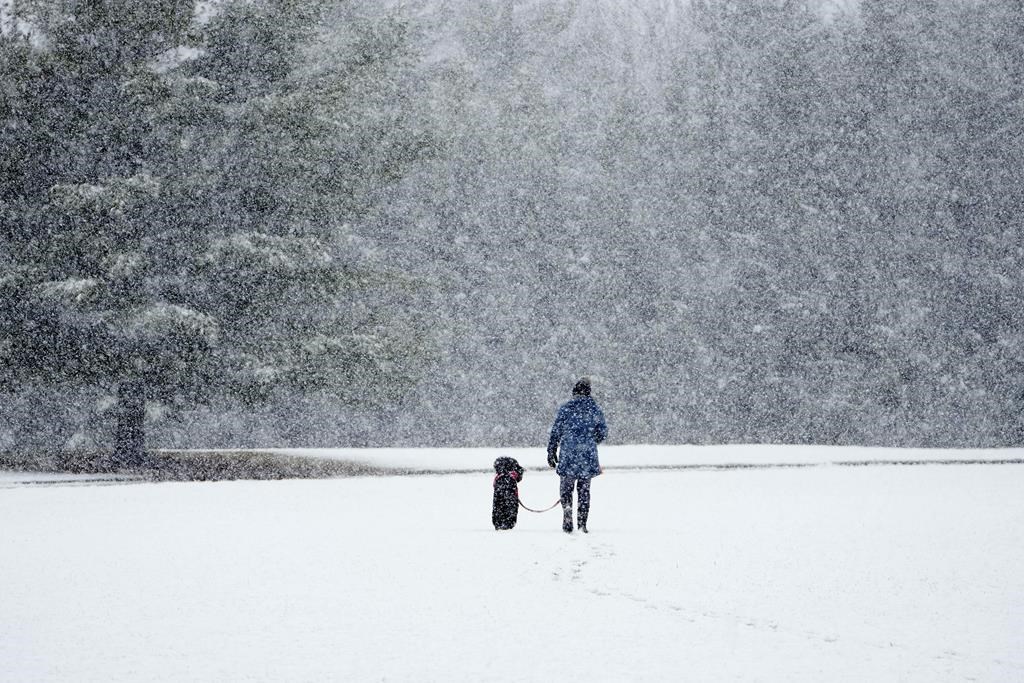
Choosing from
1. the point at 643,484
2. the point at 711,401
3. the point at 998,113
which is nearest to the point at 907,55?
the point at 998,113

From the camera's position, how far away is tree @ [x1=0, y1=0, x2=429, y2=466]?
26.1m

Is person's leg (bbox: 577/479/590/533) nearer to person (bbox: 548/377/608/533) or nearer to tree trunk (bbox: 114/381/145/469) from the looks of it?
person (bbox: 548/377/608/533)

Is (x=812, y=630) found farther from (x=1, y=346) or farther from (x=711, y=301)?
(x=711, y=301)

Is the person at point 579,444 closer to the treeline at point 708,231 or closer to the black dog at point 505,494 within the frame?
the black dog at point 505,494

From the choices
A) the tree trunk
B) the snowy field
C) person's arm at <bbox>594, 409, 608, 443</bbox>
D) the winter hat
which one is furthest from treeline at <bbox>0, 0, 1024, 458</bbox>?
person's arm at <bbox>594, 409, 608, 443</bbox>

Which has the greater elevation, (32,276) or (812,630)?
(32,276)

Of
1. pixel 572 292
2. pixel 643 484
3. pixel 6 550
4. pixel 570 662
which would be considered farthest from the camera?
pixel 572 292

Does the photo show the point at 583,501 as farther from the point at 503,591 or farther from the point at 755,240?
the point at 755,240

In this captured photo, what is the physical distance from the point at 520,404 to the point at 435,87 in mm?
11525

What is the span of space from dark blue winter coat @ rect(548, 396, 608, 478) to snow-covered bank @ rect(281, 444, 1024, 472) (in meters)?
13.0

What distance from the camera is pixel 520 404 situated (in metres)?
47.3

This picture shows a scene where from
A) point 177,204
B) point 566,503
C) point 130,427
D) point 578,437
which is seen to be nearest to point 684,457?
point 130,427

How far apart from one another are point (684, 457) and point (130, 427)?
13.9 meters

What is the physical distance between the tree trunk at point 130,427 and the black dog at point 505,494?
564 inches
